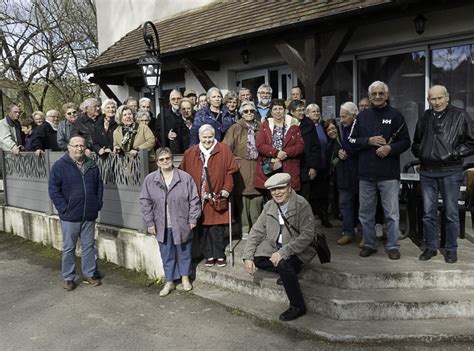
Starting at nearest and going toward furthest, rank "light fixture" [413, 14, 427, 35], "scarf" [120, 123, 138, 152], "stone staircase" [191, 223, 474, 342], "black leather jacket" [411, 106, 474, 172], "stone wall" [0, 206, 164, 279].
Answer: "stone staircase" [191, 223, 474, 342]
"black leather jacket" [411, 106, 474, 172]
"stone wall" [0, 206, 164, 279]
"scarf" [120, 123, 138, 152]
"light fixture" [413, 14, 427, 35]

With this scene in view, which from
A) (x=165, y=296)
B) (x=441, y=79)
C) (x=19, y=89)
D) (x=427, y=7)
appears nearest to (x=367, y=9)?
(x=427, y=7)

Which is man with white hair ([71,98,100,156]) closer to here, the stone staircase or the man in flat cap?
the stone staircase

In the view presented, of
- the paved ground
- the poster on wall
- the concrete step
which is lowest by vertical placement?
the paved ground

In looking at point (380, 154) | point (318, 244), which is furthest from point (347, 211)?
point (318, 244)

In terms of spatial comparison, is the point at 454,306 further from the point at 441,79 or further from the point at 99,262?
the point at 99,262

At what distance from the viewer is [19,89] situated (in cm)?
2205

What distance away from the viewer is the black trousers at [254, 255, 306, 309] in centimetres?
423

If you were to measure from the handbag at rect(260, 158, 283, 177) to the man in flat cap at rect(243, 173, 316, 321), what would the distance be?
921 millimetres

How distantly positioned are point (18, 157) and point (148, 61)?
161 inches

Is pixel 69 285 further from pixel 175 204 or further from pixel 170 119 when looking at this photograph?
pixel 170 119

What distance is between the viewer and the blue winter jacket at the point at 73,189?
17.6ft

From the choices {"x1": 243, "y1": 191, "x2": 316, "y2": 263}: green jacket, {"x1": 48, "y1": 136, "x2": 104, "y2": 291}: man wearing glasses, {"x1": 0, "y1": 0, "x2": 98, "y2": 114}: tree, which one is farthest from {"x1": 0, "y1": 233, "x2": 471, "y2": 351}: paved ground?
{"x1": 0, "y1": 0, "x2": 98, "y2": 114}: tree

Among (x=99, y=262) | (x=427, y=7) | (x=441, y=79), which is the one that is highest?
(x=427, y=7)

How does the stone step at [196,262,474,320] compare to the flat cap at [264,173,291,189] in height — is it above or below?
below
